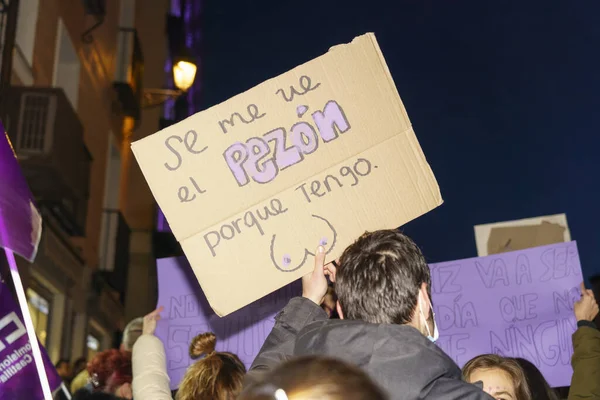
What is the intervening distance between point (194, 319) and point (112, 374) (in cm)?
56

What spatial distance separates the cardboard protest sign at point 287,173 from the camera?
10.5 feet

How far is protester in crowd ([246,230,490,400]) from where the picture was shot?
6.20 ft

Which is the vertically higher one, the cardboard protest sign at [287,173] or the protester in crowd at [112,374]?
the cardboard protest sign at [287,173]

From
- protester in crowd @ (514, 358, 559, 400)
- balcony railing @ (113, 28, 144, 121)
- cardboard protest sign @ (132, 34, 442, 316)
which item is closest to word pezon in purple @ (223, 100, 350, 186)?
cardboard protest sign @ (132, 34, 442, 316)

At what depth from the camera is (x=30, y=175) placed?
10.1 metres

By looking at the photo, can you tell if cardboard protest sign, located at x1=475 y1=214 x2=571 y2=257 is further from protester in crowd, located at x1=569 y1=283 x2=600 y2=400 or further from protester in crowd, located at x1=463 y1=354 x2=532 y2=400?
protester in crowd, located at x1=463 y1=354 x2=532 y2=400

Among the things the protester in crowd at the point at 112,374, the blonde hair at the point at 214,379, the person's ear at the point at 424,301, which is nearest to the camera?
the person's ear at the point at 424,301

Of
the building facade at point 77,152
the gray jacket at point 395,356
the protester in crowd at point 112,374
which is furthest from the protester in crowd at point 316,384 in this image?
the building facade at point 77,152

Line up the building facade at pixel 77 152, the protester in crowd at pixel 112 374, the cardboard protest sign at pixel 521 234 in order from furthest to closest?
the building facade at pixel 77 152
the cardboard protest sign at pixel 521 234
the protester in crowd at pixel 112 374

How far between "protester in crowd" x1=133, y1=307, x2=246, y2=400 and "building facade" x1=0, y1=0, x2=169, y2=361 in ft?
10.0

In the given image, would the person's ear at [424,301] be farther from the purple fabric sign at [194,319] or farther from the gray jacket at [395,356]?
the purple fabric sign at [194,319]

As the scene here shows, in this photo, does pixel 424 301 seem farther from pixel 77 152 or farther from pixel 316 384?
pixel 77 152

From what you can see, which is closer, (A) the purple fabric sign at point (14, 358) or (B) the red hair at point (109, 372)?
(A) the purple fabric sign at point (14, 358)

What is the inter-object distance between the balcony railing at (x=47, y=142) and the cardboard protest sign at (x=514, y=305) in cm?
630
